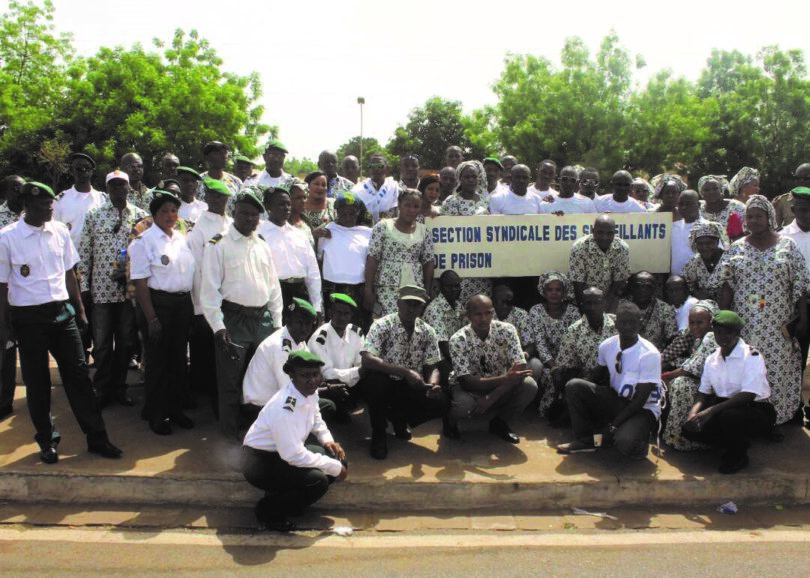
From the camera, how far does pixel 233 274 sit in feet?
16.8

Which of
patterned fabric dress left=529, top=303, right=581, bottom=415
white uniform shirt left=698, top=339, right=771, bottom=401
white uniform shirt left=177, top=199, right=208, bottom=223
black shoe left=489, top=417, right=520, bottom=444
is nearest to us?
white uniform shirt left=698, top=339, right=771, bottom=401

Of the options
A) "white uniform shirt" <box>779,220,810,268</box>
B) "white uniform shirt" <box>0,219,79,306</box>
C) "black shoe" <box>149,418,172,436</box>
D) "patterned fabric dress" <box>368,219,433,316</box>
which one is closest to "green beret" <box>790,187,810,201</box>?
"white uniform shirt" <box>779,220,810,268</box>

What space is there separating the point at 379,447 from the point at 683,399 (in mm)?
2403

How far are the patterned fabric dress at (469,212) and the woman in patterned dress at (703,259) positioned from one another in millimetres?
1907

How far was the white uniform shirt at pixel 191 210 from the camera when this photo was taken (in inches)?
257

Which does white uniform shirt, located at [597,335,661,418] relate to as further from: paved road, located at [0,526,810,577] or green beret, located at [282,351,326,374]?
green beret, located at [282,351,326,374]

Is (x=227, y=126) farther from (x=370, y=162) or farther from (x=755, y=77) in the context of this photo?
(x=755, y=77)

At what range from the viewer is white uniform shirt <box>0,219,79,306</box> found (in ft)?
15.1

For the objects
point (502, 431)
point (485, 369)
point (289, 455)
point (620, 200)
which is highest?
point (620, 200)

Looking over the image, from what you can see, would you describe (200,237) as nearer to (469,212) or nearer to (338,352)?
(338,352)

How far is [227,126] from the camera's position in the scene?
20531 mm

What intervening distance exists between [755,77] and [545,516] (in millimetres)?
29628

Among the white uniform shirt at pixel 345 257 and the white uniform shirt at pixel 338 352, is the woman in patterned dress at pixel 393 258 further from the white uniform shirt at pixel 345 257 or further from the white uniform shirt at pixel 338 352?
the white uniform shirt at pixel 338 352

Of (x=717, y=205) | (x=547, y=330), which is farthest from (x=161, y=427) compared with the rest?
(x=717, y=205)
